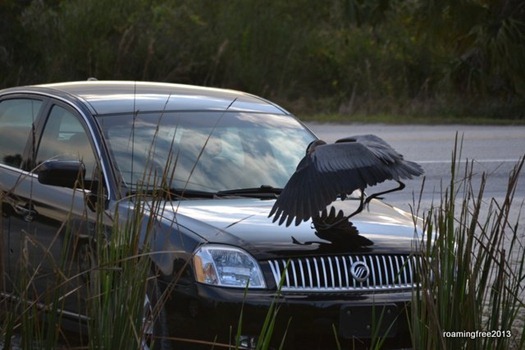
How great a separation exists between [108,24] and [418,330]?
80.0ft

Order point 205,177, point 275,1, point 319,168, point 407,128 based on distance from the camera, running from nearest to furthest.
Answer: point 319,168
point 205,177
point 407,128
point 275,1

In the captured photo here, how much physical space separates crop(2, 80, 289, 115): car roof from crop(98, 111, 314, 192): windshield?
0.08 m

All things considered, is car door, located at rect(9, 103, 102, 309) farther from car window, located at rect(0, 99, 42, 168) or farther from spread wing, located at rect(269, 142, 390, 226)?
spread wing, located at rect(269, 142, 390, 226)

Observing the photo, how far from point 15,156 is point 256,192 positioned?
5.19ft

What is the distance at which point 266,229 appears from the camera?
5.62 metres

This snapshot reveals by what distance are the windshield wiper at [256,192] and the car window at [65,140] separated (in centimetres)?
74

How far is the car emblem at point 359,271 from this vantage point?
18.0 feet

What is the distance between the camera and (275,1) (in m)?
29.8

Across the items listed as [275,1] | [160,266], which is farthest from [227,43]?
[160,266]

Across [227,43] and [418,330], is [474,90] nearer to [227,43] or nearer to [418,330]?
[227,43]

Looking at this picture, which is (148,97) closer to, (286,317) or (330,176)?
(330,176)

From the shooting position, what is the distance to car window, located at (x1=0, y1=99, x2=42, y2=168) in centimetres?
706

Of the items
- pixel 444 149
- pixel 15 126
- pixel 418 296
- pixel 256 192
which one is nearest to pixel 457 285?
pixel 418 296

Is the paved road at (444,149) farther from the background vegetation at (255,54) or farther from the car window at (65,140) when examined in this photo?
the car window at (65,140)
